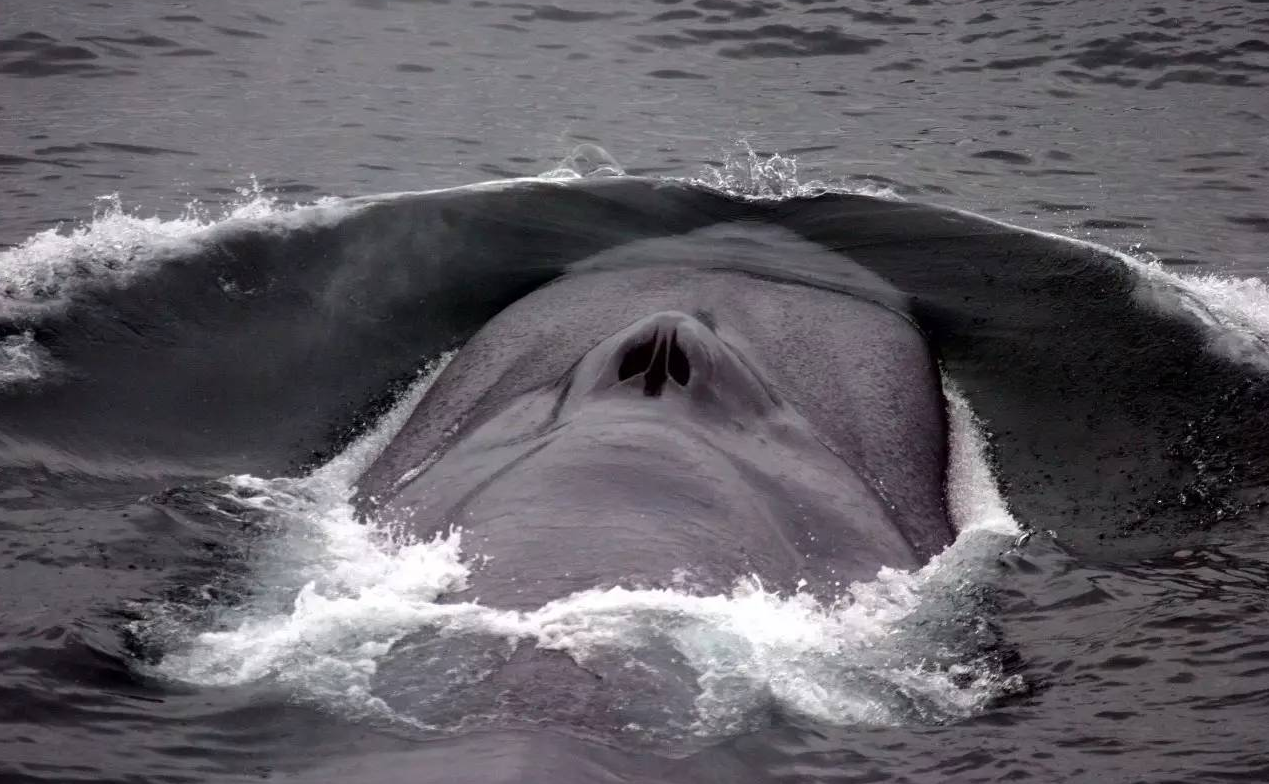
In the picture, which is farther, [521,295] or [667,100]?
[667,100]

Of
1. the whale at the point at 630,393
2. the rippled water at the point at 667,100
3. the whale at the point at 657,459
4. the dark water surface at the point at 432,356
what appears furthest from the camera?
the rippled water at the point at 667,100

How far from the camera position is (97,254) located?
824cm

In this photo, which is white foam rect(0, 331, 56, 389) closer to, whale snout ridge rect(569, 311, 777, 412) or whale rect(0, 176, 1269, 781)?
whale rect(0, 176, 1269, 781)

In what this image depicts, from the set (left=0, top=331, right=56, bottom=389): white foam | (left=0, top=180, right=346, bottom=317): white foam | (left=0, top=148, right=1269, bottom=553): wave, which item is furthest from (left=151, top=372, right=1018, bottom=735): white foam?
(left=0, top=180, right=346, bottom=317): white foam

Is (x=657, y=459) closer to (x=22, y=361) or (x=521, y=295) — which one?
(x=521, y=295)

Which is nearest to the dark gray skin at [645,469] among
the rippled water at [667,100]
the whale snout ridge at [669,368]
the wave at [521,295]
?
the whale snout ridge at [669,368]

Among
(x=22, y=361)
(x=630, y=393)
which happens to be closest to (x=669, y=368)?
(x=630, y=393)

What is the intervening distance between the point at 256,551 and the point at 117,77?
1247 cm

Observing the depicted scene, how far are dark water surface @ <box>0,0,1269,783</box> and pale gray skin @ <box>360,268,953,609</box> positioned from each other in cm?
52

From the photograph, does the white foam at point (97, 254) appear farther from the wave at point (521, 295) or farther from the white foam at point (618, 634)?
the white foam at point (618, 634)

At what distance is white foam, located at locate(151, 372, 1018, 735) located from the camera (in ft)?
15.7

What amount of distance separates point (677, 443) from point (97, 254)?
156 inches

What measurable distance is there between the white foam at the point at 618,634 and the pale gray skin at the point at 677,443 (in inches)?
5.5

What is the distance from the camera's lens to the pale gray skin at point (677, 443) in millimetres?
5422
